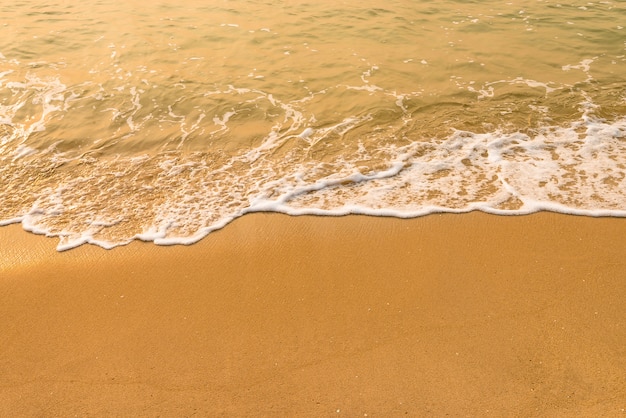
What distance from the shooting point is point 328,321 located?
10.6ft

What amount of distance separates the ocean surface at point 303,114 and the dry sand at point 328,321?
0.39 metres

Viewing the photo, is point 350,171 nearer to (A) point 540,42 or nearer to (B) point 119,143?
(B) point 119,143

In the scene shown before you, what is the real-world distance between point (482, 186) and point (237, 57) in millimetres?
5097

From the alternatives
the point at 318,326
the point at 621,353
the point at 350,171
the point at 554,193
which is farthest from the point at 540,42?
the point at 318,326

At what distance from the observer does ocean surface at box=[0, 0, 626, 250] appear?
454 centimetres

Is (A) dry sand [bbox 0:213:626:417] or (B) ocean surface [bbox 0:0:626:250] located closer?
(A) dry sand [bbox 0:213:626:417]

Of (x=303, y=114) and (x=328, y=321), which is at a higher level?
(x=303, y=114)

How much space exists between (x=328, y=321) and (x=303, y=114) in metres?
3.68

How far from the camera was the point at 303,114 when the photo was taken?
6.24m

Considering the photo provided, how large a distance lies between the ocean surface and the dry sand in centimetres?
39

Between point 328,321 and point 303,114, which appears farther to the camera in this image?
point 303,114

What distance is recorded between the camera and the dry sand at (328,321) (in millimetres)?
2758

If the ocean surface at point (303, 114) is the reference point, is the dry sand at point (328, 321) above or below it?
below

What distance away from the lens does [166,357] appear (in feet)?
9.98
